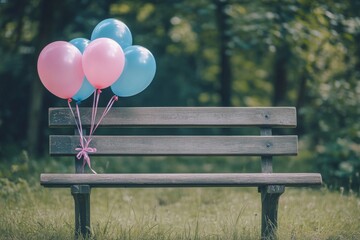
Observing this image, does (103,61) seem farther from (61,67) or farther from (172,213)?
(172,213)

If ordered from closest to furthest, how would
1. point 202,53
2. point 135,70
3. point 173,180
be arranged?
point 173,180, point 135,70, point 202,53

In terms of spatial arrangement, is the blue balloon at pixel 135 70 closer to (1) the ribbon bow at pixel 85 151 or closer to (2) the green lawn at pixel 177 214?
(1) the ribbon bow at pixel 85 151

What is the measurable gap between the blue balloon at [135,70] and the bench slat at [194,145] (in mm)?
395

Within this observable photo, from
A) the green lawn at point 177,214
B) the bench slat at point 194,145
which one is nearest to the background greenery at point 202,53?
the green lawn at point 177,214

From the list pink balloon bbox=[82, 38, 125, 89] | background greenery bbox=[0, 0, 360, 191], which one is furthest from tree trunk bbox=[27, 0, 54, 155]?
pink balloon bbox=[82, 38, 125, 89]

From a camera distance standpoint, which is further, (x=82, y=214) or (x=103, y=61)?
(x=82, y=214)

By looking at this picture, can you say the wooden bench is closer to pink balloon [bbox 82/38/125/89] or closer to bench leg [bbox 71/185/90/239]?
bench leg [bbox 71/185/90/239]

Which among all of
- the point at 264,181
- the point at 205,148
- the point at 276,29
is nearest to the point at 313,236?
the point at 264,181

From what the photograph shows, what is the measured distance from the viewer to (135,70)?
3.57 meters

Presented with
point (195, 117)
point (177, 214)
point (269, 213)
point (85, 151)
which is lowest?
point (177, 214)

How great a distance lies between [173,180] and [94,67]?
37.8 inches

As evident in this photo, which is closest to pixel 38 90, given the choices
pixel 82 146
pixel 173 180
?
pixel 82 146

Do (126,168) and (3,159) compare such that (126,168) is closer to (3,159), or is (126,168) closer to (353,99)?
(3,159)

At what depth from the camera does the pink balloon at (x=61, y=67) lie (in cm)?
344
